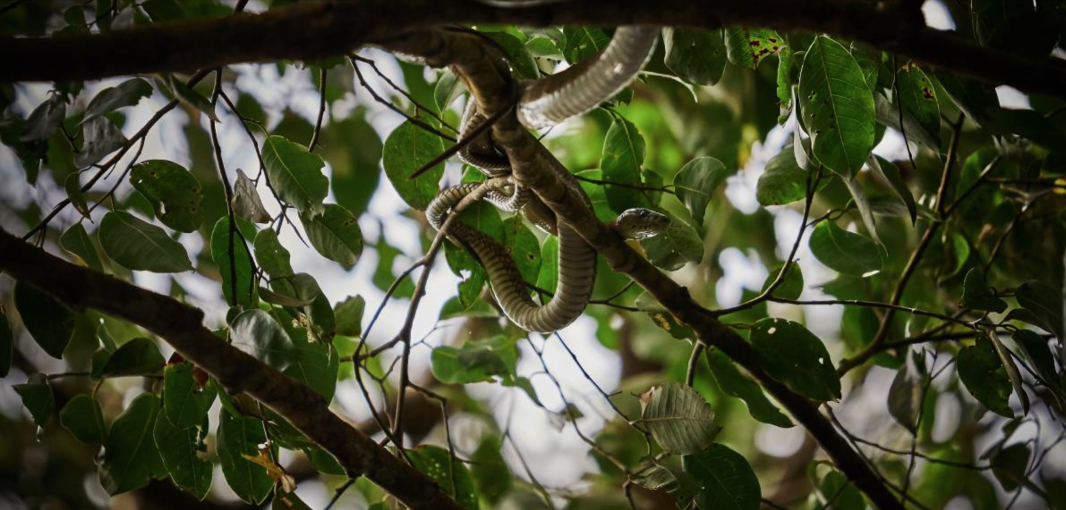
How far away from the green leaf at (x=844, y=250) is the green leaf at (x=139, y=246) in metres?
0.79

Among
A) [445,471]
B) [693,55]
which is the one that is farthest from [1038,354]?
[445,471]

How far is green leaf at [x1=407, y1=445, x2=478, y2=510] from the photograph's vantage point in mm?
1069

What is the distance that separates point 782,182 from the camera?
3.47 feet

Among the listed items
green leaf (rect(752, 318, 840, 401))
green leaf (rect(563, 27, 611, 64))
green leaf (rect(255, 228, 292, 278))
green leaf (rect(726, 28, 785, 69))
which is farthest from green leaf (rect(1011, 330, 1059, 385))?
green leaf (rect(255, 228, 292, 278))

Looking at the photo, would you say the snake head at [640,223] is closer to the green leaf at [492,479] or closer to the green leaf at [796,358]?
the green leaf at [796,358]

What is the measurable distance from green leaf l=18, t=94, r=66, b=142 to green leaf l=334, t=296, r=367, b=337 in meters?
0.50

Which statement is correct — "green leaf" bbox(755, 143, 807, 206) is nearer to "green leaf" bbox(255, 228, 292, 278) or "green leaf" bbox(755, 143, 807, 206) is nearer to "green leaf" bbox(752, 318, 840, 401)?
"green leaf" bbox(752, 318, 840, 401)

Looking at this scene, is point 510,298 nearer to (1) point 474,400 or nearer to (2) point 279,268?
(2) point 279,268

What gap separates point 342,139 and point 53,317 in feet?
3.51

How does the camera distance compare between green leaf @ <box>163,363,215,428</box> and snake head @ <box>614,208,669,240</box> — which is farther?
snake head @ <box>614,208,669,240</box>

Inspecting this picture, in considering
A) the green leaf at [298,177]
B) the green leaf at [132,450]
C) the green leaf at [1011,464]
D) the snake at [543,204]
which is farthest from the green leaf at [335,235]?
the green leaf at [1011,464]

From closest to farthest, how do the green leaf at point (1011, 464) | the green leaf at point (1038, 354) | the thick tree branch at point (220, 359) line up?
the thick tree branch at point (220, 359)
the green leaf at point (1038, 354)
the green leaf at point (1011, 464)

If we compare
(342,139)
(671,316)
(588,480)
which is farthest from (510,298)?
(588,480)

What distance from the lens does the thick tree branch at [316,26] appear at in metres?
0.49
